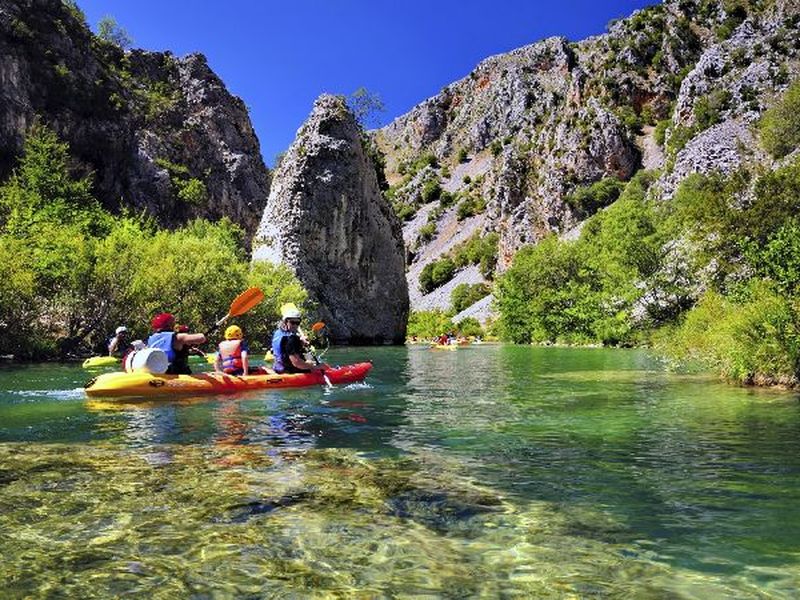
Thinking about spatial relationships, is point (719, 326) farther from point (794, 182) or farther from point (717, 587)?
point (794, 182)

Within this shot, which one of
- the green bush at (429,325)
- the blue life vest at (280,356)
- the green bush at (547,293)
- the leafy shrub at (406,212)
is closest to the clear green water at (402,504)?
the blue life vest at (280,356)

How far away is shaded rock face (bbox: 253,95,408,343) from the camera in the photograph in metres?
54.8

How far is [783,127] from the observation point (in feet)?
180

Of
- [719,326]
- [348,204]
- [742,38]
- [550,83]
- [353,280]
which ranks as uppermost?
[550,83]

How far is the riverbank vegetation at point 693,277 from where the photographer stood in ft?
48.0

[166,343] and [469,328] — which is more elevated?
[469,328]

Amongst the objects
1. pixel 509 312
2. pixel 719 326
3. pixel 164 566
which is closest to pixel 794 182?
pixel 719 326

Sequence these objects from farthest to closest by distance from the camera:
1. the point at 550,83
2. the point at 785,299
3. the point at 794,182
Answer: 1. the point at 550,83
2. the point at 794,182
3. the point at 785,299

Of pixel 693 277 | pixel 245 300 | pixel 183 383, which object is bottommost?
pixel 183 383

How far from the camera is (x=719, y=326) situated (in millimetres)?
16000

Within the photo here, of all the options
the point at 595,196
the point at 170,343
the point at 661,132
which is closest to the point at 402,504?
the point at 170,343

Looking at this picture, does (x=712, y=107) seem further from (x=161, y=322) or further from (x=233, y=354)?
(x=161, y=322)

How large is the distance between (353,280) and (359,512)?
53.2 metres

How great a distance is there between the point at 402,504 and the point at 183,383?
925 cm
